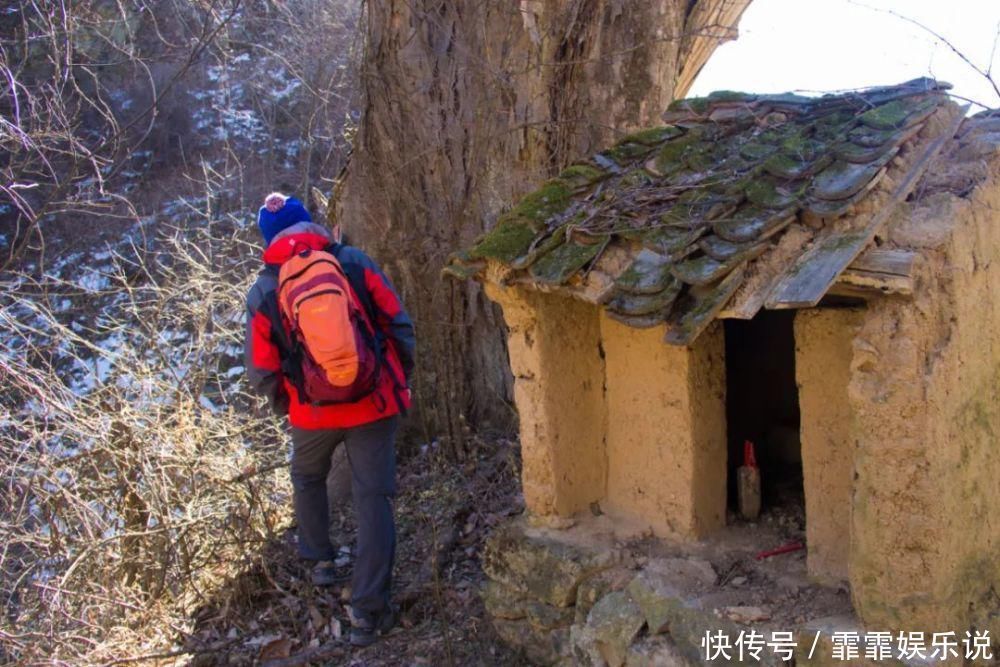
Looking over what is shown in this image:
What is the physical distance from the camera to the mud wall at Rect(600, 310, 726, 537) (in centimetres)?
378

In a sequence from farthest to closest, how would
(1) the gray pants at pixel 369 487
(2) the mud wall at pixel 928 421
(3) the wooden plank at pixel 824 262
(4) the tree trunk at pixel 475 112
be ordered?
1. (4) the tree trunk at pixel 475 112
2. (1) the gray pants at pixel 369 487
3. (2) the mud wall at pixel 928 421
4. (3) the wooden plank at pixel 824 262

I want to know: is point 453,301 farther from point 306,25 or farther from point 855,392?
point 306,25

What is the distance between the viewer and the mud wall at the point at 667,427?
12.4ft

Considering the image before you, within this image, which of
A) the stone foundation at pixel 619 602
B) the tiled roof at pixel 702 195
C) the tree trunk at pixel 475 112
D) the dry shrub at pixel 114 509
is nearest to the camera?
the tiled roof at pixel 702 195

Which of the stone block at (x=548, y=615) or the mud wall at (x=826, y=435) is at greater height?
the mud wall at (x=826, y=435)

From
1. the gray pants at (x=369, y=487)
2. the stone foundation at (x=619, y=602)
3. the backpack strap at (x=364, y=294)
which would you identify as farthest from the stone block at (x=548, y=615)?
the backpack strap at (x=364, y=294)

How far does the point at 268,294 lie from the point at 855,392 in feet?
8.23

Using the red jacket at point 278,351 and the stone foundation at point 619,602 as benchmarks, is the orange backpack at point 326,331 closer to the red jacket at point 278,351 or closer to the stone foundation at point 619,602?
the red jacket at point 278,351

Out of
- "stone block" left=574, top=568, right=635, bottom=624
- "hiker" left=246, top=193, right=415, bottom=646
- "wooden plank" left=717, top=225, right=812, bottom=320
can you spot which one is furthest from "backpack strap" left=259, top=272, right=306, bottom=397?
"wooden plank" left=717, top=225, right=812, bottom=320

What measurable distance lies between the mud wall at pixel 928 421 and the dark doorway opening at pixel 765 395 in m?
1.25

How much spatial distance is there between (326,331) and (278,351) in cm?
43

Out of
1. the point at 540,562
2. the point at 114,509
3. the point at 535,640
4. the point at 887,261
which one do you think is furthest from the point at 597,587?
the point at 114,509

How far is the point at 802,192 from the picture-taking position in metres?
3.22

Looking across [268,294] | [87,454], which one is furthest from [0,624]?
[268,294]
